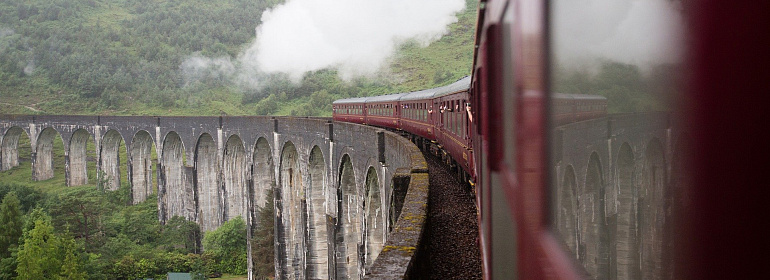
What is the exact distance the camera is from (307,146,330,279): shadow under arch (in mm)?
17641

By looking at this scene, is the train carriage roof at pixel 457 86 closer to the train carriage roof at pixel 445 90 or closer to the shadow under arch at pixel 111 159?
the train carriage roof at pixel 445 90

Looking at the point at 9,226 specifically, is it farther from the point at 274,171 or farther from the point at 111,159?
the point at 274,171

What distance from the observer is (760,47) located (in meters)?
→ 0.43

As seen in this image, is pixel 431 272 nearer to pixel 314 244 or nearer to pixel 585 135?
pixel 585 135

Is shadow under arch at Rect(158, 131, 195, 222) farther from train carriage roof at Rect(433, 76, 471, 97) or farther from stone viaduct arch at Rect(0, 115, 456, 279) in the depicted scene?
train carriage roof at Rect(433, 76, 471, 97)

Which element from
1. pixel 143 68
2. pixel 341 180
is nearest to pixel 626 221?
pixel 341 180

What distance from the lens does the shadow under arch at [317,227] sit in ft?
57.9

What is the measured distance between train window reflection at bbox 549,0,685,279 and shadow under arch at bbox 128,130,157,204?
32933 mm

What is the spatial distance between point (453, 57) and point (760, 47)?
247ft

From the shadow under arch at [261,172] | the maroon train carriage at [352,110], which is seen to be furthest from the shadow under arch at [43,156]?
the maroon train carriage at [352,110]

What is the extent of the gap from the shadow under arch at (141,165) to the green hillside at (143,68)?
93.0 feet

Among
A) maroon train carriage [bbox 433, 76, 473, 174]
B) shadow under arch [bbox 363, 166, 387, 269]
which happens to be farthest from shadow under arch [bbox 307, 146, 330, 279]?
maroon train carriage [bbox 433, 76, 473, 174]

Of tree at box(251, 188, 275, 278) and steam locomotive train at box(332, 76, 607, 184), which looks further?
tree at box(251, 188, 275, 278)

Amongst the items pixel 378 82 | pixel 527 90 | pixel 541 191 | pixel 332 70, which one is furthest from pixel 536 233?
pixel 332 70
